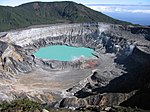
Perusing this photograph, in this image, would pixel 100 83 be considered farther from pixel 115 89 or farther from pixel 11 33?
pixel 11 33

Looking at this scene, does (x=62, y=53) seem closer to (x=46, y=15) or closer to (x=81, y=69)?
(x=81, y=69)

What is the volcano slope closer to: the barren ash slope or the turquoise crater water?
the barren ash slope

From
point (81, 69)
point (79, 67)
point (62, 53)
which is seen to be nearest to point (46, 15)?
point (62, 53)

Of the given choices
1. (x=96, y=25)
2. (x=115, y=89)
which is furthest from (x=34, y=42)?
(x=115, y=89)

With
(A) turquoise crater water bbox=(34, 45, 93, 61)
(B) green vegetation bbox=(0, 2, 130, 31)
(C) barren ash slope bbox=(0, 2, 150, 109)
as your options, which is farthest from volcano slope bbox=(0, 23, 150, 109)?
(B) green vegetation bbox=(0, 2, 130, 31)

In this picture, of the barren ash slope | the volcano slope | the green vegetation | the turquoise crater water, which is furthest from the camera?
the green vegetation

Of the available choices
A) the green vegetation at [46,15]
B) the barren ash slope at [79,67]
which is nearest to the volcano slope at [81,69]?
the barren ash slope at [79,67]
